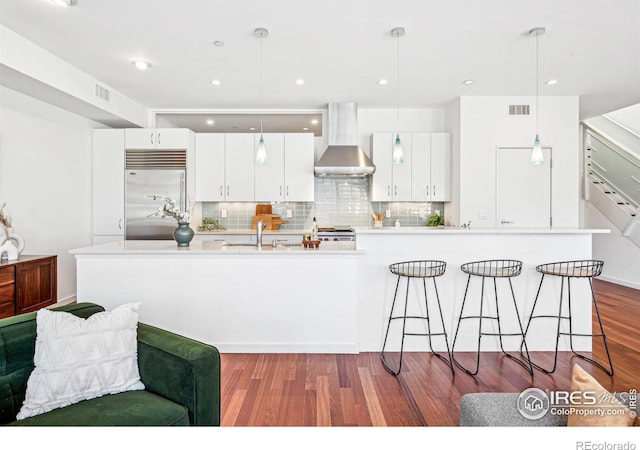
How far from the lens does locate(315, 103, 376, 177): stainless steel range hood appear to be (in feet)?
16.3

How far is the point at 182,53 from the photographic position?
3457 mm

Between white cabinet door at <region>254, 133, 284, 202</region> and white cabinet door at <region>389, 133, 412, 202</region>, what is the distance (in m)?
1.66

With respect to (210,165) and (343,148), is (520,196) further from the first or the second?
(210,165)

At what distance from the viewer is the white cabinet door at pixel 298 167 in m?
5.34

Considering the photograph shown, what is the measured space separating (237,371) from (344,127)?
3.61 metres

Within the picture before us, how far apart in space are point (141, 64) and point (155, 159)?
1653 millimetres

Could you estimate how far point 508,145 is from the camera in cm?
493

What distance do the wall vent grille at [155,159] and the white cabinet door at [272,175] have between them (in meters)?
1.06

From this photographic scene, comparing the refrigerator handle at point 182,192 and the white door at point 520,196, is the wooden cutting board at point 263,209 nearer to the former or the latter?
the refrigerator handle at point 182,192

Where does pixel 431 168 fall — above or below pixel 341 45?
below

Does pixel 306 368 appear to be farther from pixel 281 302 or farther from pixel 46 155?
pixel 46 155

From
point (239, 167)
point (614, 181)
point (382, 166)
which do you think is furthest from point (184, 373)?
point (614, 181)

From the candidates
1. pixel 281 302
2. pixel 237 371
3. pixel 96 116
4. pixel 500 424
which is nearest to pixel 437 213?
pixel 281 302

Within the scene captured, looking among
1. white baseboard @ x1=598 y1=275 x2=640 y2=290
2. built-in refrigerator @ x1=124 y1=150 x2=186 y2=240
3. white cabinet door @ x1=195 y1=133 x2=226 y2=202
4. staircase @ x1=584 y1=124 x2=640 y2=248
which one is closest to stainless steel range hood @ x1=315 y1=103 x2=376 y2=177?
white cabinet door @ x1=195 y1=133 x2=226 y2=202
